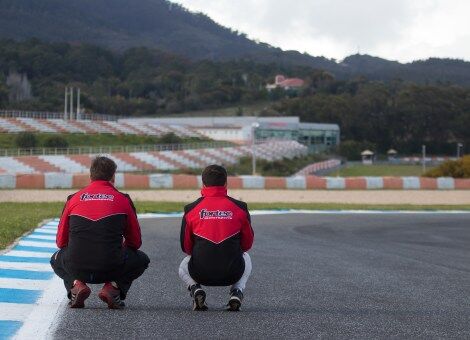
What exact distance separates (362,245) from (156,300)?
737 cm

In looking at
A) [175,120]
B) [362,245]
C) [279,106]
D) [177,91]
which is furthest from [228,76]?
[362,245]

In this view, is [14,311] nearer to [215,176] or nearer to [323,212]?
[215,176]

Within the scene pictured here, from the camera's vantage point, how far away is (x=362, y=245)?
48.5 ft

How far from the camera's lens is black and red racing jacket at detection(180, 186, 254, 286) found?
7473 mm

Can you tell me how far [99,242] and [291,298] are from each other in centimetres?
184

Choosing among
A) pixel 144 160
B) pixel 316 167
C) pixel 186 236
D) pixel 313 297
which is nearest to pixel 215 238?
pixel 186 236

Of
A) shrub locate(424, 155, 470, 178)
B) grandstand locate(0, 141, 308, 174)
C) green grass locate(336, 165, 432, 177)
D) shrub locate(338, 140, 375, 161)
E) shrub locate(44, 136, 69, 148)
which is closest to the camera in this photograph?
grandstand locate(0, 141, 308, 174)

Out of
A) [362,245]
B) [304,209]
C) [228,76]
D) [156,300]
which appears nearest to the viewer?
[156,300]

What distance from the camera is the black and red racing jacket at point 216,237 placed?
7.47m

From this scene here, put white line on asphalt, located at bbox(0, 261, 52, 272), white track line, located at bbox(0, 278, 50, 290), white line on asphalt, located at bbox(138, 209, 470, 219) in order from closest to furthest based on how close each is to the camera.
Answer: white track line, located at bbox(0, 278, 50, 290)
white line on asphalt, located at bbox(0, 261, 52, 272)
white line on asphalt, located at bbox(138, 209, 470, 219)

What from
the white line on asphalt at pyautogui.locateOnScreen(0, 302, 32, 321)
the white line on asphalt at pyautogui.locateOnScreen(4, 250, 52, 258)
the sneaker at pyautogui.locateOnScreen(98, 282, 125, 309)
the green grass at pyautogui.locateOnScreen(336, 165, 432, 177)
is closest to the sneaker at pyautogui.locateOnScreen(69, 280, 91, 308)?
the sneaker at pyautogui.locateOnScreen(98, 282, 125, 309)

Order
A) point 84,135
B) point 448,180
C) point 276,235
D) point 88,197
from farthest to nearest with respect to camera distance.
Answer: point 84,135 → point 448,180 → point 276,235 → point 88,197

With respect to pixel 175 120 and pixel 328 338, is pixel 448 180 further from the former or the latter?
pixel 175 120

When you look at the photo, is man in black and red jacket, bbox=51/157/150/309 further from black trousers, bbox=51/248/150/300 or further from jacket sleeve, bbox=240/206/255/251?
jacket sleeve, bbox=240/206/255/251
